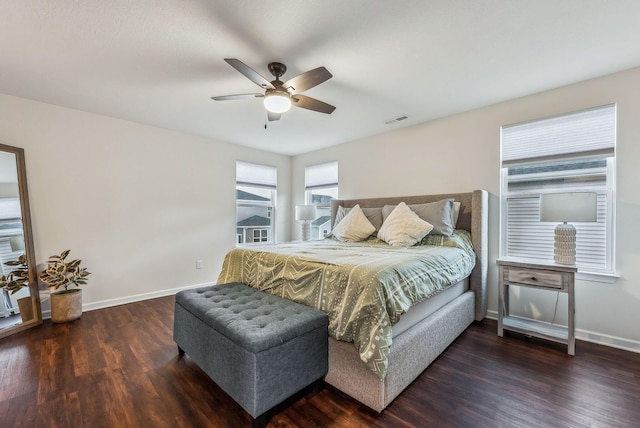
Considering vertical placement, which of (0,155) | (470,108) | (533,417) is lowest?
(533,417)

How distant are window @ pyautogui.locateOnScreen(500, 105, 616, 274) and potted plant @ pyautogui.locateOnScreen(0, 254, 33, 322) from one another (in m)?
5.22

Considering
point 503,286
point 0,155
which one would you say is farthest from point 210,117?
point 503,286

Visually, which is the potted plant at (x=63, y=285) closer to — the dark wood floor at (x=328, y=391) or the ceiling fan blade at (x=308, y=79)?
the dark wood floor at (x=328, y=391)

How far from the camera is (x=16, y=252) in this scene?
2.76 m

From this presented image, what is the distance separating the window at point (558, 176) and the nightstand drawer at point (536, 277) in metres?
0.50

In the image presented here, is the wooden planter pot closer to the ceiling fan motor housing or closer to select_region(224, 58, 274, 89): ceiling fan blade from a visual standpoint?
select_region(224, 58, 274, 89): ceiling fan blade

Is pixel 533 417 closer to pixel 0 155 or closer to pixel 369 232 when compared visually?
pixel 369 232

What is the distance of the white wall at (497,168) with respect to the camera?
2289 mm

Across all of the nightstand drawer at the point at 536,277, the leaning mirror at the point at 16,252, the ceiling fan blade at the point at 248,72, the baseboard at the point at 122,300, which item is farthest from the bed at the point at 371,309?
the leaning mirror at the point at 16,252

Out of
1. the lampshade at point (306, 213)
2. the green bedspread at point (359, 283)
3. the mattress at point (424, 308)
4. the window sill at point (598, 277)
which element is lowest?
the mattress at point (424, 308)

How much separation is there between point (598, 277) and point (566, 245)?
47 cm

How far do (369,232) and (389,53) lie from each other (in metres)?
2.05

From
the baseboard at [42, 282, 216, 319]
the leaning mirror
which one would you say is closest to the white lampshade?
the baseboard at [42, 282, 216, 319]

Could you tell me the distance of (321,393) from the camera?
174 centimetres
